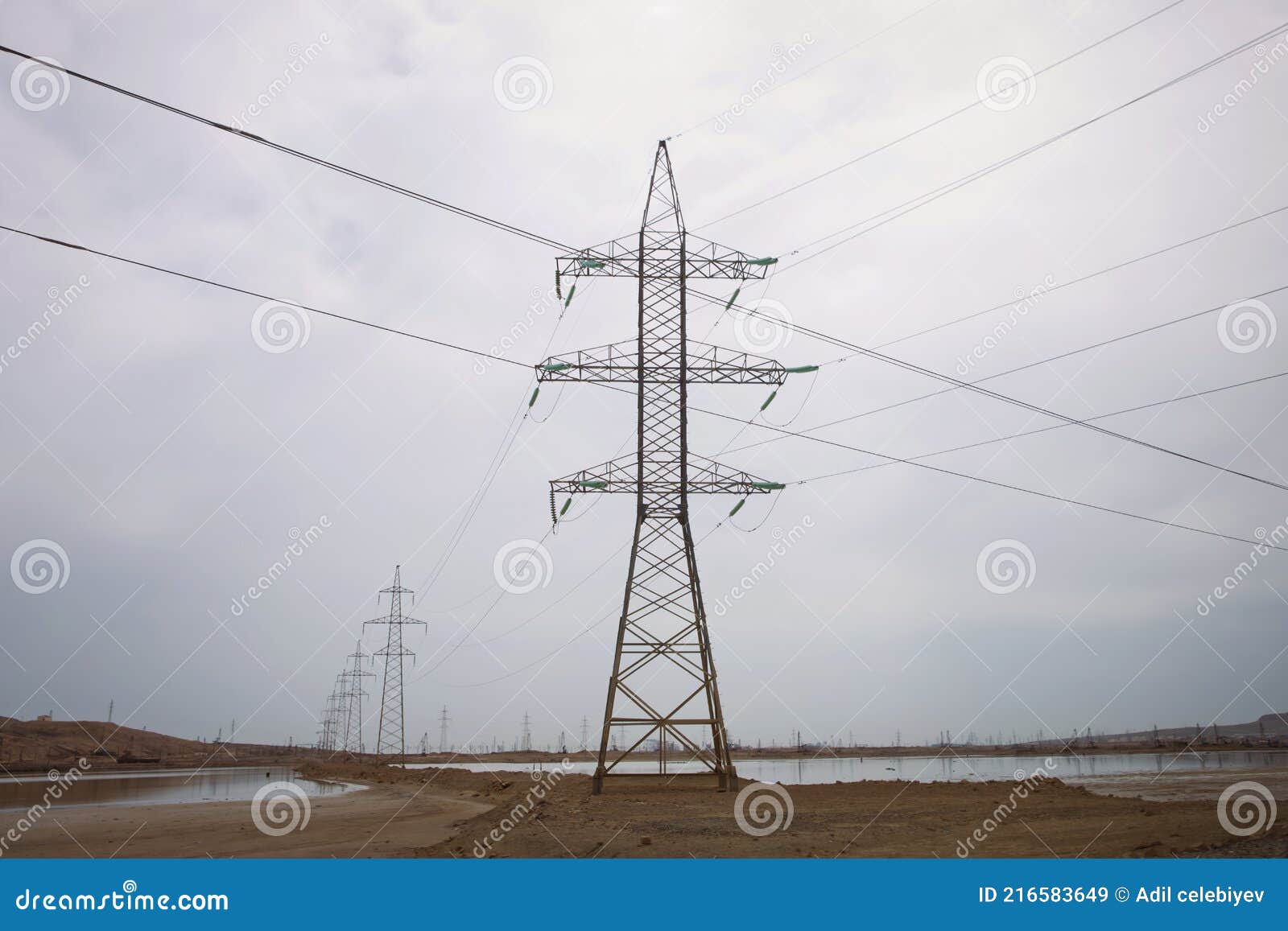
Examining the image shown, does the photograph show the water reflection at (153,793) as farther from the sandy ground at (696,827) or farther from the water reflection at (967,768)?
the water reflection at (967,768)

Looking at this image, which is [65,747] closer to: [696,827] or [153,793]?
[153,793]

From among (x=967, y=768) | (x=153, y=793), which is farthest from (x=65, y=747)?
(x=967, y=768)

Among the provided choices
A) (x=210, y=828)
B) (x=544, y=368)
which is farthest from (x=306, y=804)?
(x=544, y=368)

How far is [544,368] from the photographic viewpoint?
83.4ft

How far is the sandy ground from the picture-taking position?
14.9 m

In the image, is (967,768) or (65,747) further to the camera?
(65,747)

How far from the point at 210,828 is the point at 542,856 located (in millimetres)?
15956

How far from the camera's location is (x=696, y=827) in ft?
56.1

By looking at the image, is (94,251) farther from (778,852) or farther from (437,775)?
(437,775)

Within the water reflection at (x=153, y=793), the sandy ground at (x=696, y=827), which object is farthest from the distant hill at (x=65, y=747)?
the sandy ground at (x=696, y=827)

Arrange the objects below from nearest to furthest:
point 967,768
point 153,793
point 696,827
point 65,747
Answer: point 696,827
point 153,793
point 967,768
point 65,747

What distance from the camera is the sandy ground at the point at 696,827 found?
1495cm

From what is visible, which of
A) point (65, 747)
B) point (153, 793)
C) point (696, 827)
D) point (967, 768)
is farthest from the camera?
point (65, 747)

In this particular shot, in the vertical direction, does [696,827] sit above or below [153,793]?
below
